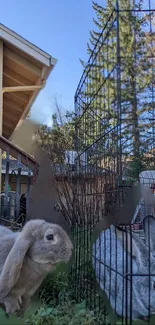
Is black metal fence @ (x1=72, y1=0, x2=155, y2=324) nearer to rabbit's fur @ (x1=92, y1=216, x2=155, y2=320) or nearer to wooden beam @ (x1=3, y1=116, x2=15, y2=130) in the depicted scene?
rabbit's fur @ (x1=92, y1=216, x2=155, y2=320)

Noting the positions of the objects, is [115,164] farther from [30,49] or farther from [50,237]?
[30,49]

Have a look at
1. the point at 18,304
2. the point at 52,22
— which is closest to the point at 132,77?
the point at 18,304

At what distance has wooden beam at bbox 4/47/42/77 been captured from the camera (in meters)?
4.95

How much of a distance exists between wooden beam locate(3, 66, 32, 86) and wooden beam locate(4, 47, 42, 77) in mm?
472

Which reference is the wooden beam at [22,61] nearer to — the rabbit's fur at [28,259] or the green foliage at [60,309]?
the green foliage at [60,309]

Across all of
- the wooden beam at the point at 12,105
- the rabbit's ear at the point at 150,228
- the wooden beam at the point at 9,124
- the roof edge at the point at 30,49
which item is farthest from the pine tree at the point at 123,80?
the wooden beam at the point at 9,124

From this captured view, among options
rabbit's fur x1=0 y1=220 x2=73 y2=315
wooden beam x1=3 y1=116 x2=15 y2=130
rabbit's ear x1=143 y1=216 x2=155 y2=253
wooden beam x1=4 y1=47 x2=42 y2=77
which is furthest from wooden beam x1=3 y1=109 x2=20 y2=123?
rabbit's fur x1=0 y1=220 x2=73 y2=315

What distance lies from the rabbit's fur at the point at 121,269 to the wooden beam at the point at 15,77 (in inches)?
156

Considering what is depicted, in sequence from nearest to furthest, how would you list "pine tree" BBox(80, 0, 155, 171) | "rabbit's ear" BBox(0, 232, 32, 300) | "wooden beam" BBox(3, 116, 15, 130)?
"rabbit's ear" BBox(0, 232, 32, 300)
"pine tree" BBox(80, 0, 155, 171)
"wooden beam" BBox(3, 116, 15, 130)

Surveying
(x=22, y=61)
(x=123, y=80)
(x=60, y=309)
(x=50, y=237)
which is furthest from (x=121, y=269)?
(x=22, y=61)

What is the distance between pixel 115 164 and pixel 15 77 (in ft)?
12.6

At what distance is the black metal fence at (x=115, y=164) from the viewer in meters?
2.00

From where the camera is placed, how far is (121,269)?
7.00 ft

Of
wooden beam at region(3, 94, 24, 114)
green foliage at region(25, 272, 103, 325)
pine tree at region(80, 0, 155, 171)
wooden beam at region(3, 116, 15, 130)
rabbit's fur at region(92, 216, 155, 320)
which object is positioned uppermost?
wooden beam at region(3, 94, 24, 114)
